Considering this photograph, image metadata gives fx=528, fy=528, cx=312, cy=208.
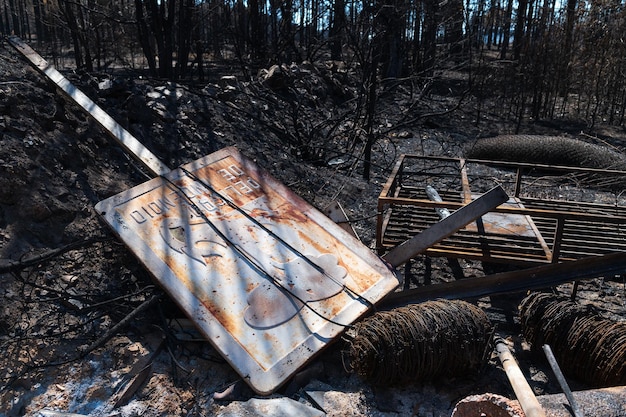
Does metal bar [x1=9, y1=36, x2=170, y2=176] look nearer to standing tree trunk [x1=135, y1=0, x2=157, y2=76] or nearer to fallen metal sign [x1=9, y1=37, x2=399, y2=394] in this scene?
fallen metal sign [x1=9, y1=37, x2=399, y2=394]

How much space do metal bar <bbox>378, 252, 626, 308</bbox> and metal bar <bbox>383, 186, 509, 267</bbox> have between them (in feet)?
0.86

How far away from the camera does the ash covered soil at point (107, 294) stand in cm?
290

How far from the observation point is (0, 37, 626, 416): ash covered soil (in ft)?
9.52

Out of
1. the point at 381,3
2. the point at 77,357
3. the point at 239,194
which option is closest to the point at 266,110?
the point at 381,3

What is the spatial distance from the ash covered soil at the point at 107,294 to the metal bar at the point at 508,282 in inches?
14.5

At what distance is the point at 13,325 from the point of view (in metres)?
3.16

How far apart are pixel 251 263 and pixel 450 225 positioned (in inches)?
53.7

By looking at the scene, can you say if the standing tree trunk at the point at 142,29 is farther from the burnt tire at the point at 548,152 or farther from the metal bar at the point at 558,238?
the metal bar at the point at 558,238

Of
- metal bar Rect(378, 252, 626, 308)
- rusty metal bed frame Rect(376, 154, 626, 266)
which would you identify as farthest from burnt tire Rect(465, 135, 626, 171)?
metal bar Rect(378, 252, 626, 308)

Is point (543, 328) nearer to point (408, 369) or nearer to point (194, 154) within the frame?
point (408, 369)

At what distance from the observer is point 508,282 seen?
3.64 metres

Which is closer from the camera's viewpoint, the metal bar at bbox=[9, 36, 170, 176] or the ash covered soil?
the ash covered soil


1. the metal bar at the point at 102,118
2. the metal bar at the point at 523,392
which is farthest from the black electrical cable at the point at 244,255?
the metal bar at the point at 523,392

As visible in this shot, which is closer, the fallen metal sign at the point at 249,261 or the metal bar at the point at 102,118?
the fallen metal sign at the point at 249,261
